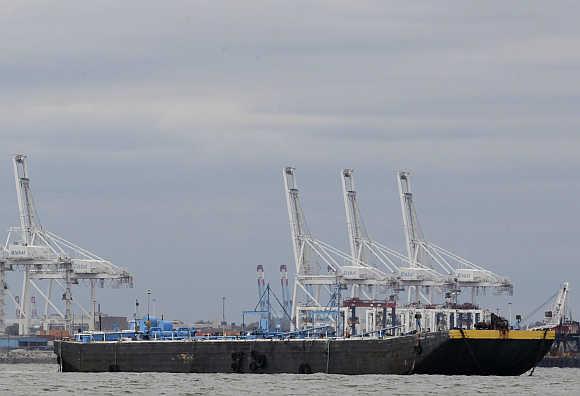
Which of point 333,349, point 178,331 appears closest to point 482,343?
point 333,349

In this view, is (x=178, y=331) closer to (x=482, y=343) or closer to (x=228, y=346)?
(x=228, y=346)

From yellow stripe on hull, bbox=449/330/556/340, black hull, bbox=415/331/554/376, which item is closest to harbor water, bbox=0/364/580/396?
black hull, bbox=415/331/554/376

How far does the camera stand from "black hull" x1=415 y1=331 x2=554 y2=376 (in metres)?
106

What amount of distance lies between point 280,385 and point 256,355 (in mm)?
15051

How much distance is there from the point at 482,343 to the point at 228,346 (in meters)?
20.0

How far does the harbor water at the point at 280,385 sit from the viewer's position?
311 feet

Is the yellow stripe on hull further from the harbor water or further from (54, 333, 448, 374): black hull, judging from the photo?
the harbor water

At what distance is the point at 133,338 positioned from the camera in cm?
12319

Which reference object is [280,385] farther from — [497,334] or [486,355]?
[497,334]

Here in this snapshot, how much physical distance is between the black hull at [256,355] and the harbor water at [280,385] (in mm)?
1608

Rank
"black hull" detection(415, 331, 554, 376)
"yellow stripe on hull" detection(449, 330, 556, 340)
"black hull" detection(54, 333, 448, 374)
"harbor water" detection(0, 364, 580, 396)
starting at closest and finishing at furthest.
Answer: "harbor water" detection(0, 364, 580, 396) < "yellow stripe on hull" detection(449, 330, 556, 340) < "black hull" detection(415, 331, 554, 376) < "black hull" detection(54, 333, 448, 374)

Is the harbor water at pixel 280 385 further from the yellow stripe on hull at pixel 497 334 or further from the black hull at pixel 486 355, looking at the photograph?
the yellow stripe on hull at pixel 497 334

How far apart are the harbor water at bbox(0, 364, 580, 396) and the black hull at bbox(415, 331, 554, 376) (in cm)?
88

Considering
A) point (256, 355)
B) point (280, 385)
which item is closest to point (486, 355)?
point (280, 385)
